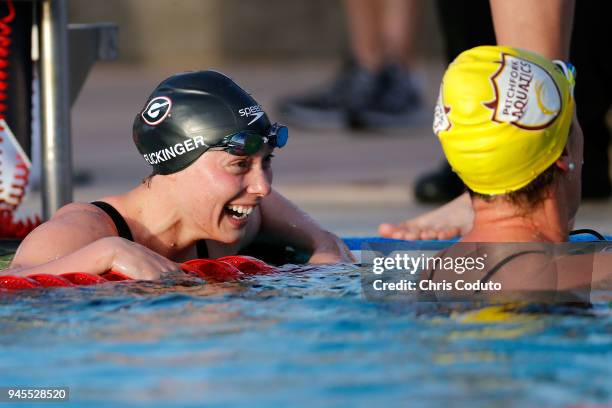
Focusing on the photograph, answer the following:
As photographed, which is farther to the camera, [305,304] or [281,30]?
[281,30]

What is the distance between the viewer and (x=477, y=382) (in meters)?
3.50

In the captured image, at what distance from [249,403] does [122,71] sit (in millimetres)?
14823

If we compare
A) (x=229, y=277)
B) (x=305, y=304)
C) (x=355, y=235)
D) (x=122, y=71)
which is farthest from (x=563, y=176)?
(x=122, y=71)

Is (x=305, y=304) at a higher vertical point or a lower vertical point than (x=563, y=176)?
lower

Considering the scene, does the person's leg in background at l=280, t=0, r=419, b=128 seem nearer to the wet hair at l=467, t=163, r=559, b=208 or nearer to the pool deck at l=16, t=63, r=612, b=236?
the pool deck at l=16, t=63, r=612, b=236

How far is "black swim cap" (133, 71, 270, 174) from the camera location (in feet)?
16.9

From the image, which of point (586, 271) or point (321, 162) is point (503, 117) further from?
point (321, 162)

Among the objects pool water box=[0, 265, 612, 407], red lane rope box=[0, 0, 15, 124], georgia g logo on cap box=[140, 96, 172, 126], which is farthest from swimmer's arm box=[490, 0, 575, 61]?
red lane rope box=[0, 0, 15, 124]

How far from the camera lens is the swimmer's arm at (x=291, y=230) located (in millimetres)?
5727

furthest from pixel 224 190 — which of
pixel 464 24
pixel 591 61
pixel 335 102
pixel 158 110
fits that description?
pixel 335 102

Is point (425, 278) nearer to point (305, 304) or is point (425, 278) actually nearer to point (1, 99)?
point (305, 304)

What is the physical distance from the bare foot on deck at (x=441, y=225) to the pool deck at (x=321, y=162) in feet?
3.11

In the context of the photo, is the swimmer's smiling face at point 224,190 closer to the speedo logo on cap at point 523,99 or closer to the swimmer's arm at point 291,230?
the swimmer's arm at point 291,230

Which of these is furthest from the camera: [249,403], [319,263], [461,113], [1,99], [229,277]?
[1,99]
